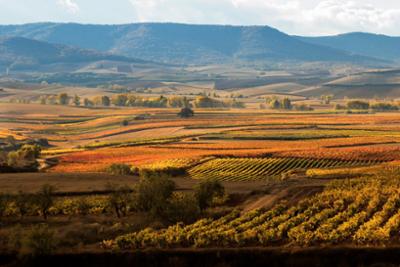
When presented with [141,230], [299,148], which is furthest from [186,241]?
[299,148]

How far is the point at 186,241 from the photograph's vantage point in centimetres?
5328

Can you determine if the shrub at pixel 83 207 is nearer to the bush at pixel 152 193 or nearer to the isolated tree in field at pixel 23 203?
the isolated tree in field at pixel 23 203

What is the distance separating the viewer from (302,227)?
2156 inches

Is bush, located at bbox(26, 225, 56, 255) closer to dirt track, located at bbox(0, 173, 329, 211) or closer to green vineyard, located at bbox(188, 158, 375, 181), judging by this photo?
dirt track, located at bbox(0, 173, 329, 211)

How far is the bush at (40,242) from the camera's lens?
50750mm

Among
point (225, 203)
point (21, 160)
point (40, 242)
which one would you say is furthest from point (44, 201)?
point (21, 160)

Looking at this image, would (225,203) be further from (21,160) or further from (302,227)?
(21,160)

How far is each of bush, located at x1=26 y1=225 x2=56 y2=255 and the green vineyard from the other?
48942 mm

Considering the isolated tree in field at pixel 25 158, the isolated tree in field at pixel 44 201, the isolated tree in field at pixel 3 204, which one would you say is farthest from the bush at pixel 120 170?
the isolated tree in field at pixel 44 201

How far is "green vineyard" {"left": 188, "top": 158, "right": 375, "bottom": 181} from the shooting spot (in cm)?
10262

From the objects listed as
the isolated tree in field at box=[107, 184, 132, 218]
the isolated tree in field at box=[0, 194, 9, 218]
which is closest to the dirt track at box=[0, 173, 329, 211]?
the isolated tree in field at box=[0, 194, 9, 218]

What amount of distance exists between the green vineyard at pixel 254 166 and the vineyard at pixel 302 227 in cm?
3486

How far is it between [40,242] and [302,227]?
21.5 m

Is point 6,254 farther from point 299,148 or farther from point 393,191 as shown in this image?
point 299,148
